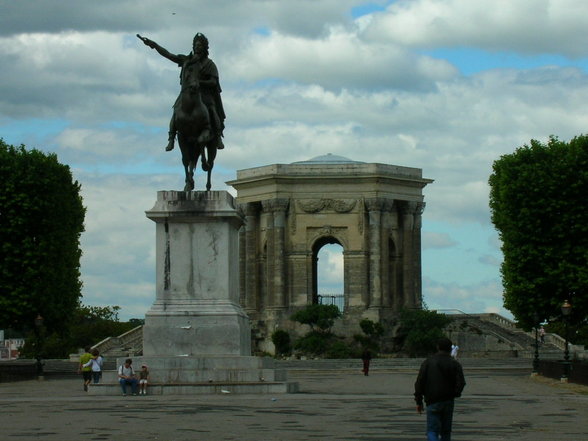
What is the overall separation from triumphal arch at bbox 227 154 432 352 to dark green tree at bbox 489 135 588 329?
122 feet

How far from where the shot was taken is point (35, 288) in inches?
2478

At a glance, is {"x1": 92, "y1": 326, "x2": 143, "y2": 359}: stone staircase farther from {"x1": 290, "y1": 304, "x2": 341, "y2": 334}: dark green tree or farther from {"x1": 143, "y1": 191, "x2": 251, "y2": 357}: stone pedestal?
{"x1": 143, "y1": 191, "x2": 251, "y2": 357}: stone pedestal

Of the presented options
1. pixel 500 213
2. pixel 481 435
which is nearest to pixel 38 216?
pixel 500 213

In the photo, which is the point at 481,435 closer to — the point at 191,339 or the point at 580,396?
the point at 191,339

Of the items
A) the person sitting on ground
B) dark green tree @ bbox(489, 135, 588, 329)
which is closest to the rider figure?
the person sitting on ground

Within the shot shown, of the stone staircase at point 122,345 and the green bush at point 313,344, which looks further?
the green bush at point 313,344

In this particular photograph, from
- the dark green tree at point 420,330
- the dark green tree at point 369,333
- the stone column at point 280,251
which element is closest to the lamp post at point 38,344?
the dark green tree at point 420,330

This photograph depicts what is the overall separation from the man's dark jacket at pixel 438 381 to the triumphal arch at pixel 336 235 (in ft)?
266

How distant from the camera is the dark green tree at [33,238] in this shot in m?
62.6

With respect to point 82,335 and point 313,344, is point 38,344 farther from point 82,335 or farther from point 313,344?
point 82,335

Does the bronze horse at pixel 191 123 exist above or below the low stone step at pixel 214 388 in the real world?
above

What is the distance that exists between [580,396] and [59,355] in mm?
68431

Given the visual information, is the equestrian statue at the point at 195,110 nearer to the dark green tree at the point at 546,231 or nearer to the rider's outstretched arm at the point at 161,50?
the rider's outstretched arm at the point at 161,50

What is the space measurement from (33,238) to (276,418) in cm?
3763
